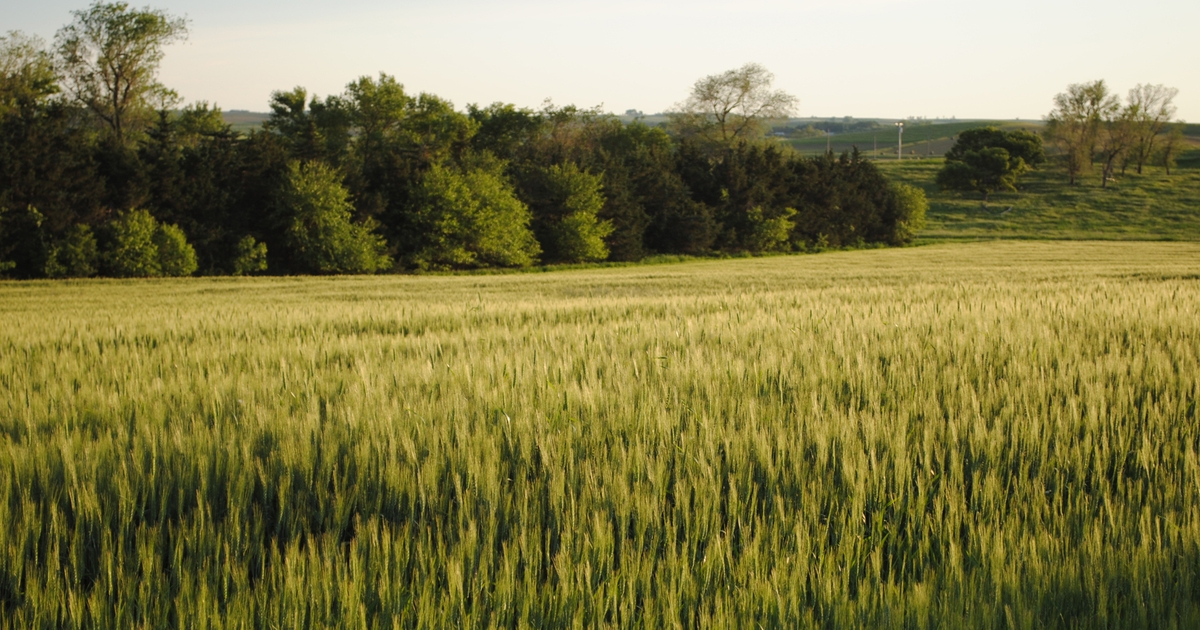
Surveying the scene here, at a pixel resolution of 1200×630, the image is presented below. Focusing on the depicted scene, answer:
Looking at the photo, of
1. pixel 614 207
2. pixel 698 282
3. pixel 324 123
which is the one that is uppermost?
pixel 324 123

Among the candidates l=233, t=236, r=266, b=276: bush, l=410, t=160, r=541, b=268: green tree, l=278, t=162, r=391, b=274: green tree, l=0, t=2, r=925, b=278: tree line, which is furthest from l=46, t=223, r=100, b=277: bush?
l=410, t=160, r=541, b=268: green tree

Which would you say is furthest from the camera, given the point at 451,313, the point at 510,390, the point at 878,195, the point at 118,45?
the point at 878,195

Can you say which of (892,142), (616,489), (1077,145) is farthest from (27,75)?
(892,142)

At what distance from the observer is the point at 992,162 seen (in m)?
79.1

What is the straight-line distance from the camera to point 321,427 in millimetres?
2752

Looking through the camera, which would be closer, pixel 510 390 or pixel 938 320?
pixel 510 390

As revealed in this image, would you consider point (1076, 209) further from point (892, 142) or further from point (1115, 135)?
point (892, 142)

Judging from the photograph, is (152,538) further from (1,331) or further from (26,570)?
(1,331)

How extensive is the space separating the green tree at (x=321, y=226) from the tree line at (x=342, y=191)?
0.09 meters

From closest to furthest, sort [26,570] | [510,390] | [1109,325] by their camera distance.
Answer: [26,570] < [510,390] < [1109,325]

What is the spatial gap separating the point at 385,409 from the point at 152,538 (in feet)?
3.36

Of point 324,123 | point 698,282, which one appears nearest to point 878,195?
point 698,282

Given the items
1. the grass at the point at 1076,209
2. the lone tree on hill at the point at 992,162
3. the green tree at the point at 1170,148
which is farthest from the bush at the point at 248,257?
the green tree at the point at 1170,148

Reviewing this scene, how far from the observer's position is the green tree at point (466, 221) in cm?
3788
